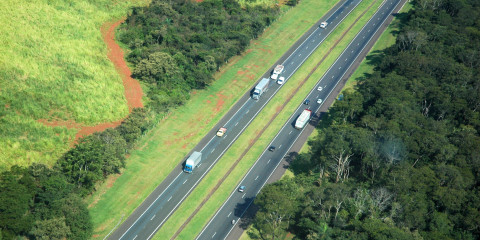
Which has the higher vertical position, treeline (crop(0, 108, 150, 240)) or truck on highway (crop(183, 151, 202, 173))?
truck on highway (crop(183, 151, 202, 173))

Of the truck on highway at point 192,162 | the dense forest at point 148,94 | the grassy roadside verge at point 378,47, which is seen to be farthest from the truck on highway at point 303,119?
the truck on highway at point 192,162

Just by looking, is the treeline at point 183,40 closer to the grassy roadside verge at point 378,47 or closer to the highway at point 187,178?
the highway at point 187,178

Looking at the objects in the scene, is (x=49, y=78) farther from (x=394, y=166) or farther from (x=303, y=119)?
(x=394, y=166)

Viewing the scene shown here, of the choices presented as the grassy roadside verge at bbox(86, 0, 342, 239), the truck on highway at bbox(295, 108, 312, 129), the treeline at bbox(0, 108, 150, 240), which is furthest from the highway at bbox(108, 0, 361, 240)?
the truck on highway at bbox(295, 108, 312, 129)

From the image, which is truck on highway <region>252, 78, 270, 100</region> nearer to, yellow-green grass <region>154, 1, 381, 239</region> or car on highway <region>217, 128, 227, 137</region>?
yellow-green grass <region>154, 1, 381, 239</region>

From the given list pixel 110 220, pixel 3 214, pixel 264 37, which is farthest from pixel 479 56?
pixel 3 214

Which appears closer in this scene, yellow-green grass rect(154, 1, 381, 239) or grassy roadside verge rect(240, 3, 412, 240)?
yellow-green grass rect(154, 1, 381, 239)
